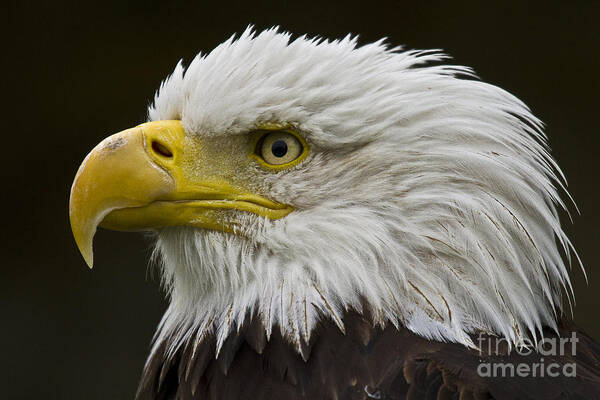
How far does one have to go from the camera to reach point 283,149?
8.50 ft

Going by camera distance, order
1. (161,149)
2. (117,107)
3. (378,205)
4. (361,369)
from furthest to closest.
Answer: (117,107), (161,149), (378,205), (361,369)

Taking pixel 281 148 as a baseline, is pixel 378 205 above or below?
below

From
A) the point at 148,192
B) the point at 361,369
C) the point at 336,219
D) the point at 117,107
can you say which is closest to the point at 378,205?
the point at 336,219

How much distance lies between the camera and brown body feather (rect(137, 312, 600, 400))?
2.23m

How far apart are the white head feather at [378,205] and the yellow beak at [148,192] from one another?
0.19ft

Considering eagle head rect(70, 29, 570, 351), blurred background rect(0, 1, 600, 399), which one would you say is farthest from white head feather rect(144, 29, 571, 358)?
blurred background rect(0, 1, 600, 399)

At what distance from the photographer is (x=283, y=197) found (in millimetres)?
2582

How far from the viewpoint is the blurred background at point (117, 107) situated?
20.9ft

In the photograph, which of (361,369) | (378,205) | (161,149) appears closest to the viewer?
(361,369)

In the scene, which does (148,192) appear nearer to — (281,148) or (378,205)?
(281,148)

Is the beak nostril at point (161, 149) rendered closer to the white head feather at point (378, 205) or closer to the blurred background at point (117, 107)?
the white head feather at point (378, 205)

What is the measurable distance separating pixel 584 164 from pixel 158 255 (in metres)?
4.49

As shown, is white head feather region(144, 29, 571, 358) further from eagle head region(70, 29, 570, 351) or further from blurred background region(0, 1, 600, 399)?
blurred background region(0, 1, 600, 399)

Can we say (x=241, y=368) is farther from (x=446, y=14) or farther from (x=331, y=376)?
(x=446, y=14)
